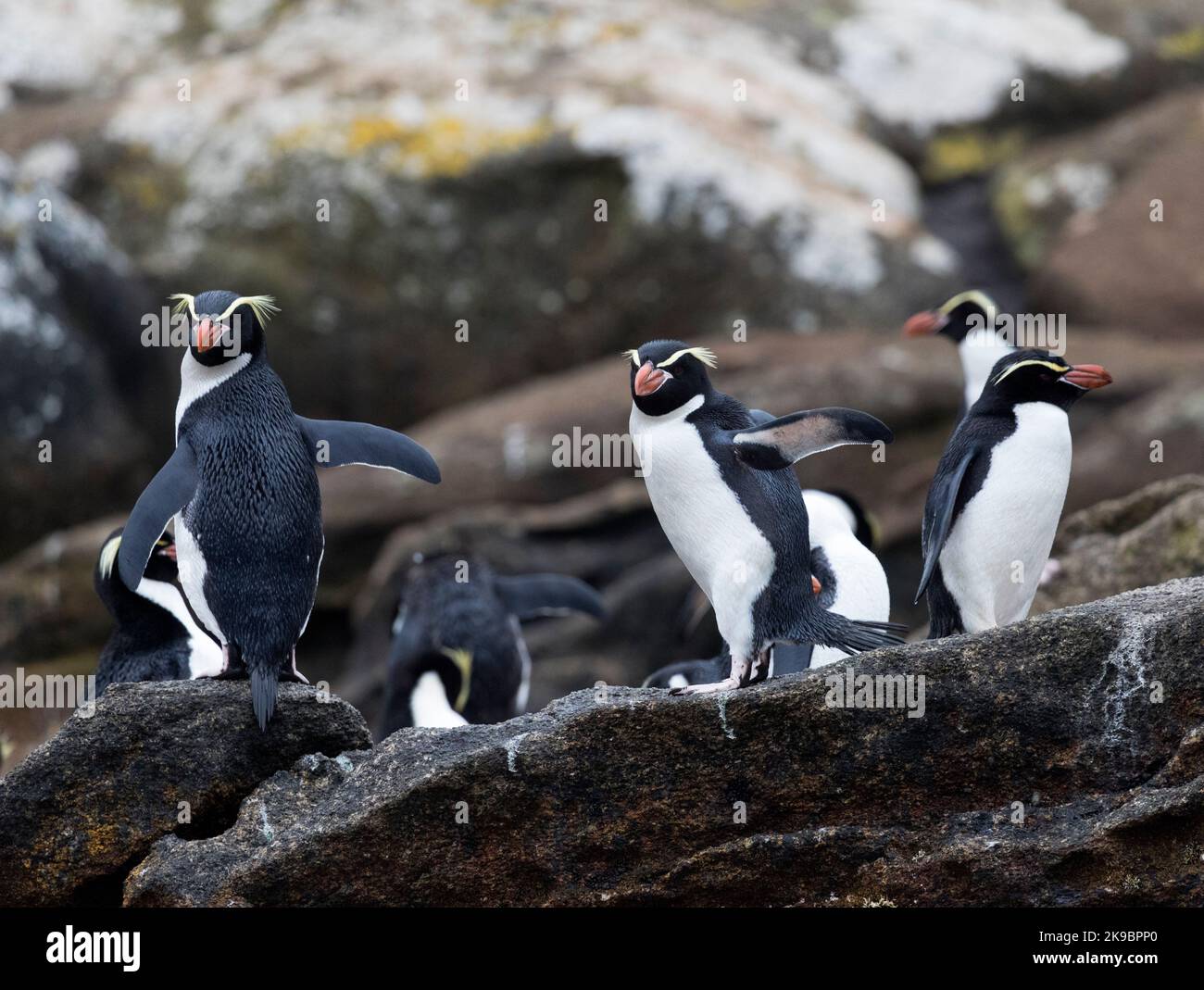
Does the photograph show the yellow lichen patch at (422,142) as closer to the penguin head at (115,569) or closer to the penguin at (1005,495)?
the penguin head at (115,569)

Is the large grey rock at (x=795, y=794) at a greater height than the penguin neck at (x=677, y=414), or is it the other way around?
the penguin neck at (x=677, y=414)

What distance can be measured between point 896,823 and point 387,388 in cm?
937

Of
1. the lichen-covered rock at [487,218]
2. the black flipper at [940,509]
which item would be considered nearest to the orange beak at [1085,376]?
the black flipper at [940,509]

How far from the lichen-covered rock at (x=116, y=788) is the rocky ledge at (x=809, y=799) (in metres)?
0.15

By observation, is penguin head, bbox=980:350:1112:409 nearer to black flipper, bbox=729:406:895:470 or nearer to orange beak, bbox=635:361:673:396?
black flipper, bbox=729:406:895:470

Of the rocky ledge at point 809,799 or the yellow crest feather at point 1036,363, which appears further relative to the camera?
the yellow crest feather at point 1036,363

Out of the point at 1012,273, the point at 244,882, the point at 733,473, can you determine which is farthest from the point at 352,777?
the point at 1012,273

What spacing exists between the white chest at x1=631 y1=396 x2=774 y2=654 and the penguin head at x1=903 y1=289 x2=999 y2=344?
12.2 ft

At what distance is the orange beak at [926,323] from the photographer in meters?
8.35

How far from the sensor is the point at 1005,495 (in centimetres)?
517

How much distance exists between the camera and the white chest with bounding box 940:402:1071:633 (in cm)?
517

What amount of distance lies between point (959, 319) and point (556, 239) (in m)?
5.08

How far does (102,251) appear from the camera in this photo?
476 inches
